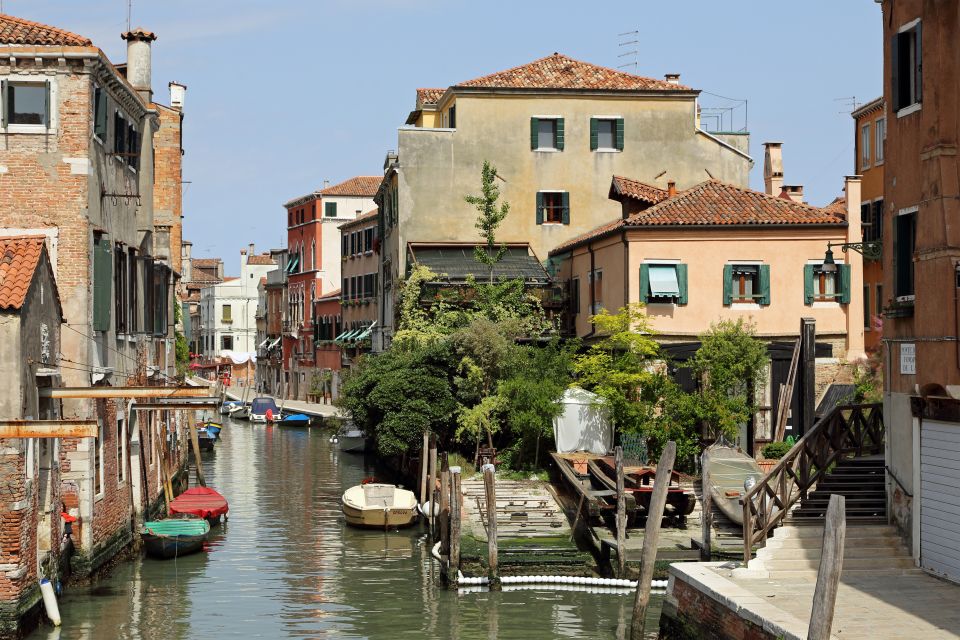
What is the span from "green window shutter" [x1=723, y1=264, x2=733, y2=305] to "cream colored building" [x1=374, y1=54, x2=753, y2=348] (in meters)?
9.24

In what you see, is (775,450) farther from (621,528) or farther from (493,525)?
(493,525)

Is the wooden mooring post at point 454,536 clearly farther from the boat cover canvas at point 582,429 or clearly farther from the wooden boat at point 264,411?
the wooden boat at point 264,411

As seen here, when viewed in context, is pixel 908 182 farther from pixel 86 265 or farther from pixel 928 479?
pixel 86 265

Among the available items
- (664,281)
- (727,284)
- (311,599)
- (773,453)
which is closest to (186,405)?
(311,599)

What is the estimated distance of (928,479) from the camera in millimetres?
18391

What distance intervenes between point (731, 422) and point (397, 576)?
8.51m

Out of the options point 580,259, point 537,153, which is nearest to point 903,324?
point 580,259

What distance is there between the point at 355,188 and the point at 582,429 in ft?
181

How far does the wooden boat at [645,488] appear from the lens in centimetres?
2675

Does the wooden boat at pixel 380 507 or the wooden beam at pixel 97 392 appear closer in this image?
the wooden beam at pixel 97 392

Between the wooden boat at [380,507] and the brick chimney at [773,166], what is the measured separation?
18.7 m

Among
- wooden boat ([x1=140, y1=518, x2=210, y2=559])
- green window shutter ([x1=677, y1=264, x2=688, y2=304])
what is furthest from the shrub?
wooden boat ([x1=140, y1=518, x2=210, y2=559])

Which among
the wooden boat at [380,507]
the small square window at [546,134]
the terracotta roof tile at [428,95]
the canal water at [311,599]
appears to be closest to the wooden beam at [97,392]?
the canal water at [311,599]

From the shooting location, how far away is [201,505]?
32594mm
